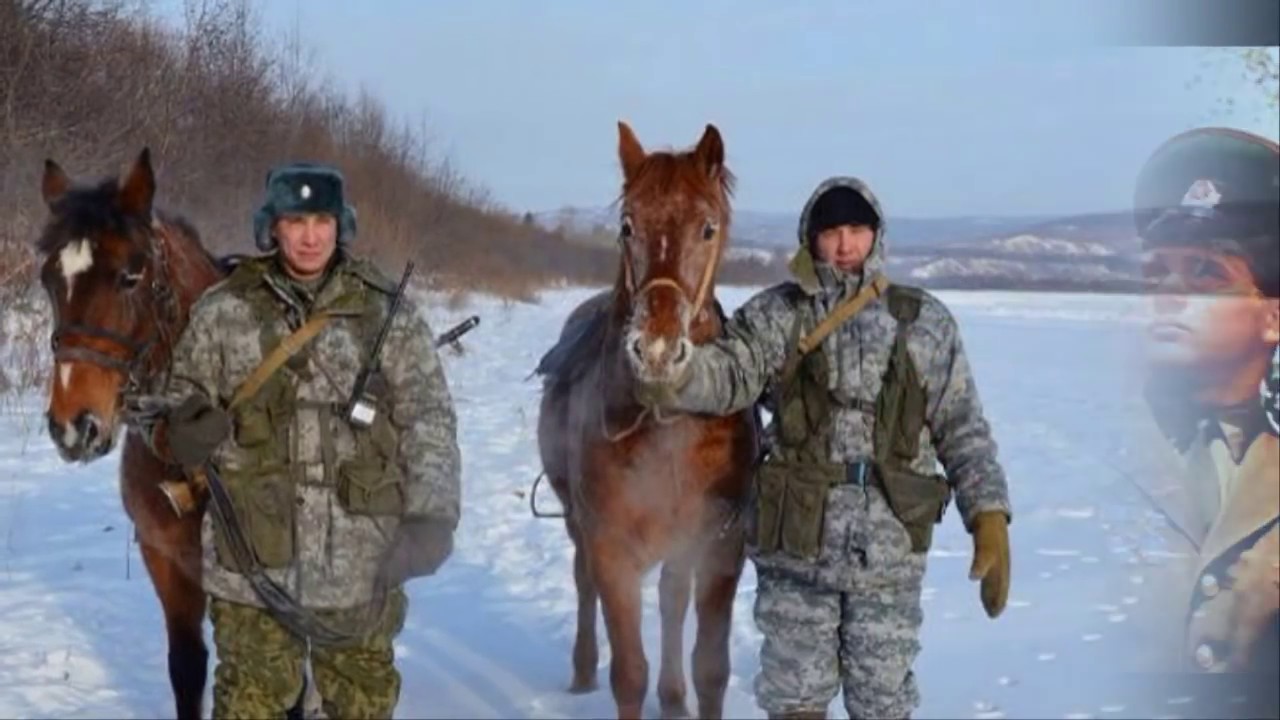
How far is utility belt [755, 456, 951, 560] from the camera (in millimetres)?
3689

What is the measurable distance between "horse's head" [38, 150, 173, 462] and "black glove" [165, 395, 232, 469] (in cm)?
30

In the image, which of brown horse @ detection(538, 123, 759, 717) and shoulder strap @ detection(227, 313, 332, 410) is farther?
brown horse @ detection(538, 123, 759, 717)

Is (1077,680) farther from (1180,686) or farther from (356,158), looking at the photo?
(356,158)

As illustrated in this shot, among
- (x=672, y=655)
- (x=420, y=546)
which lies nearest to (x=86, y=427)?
(x=420, y=546)

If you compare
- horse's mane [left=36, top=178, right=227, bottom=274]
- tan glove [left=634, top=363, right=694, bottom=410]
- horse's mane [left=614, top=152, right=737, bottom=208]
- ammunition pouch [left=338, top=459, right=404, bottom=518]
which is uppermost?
horse's mane [left=614, top=152, right=737, bottom=208]

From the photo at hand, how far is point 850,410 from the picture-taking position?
147 inches

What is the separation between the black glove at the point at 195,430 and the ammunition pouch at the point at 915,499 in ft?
5.95

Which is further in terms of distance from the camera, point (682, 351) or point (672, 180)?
point (672, 180)

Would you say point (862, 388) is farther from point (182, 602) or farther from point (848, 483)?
point (182, 602)

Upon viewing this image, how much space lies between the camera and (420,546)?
3.43 metres

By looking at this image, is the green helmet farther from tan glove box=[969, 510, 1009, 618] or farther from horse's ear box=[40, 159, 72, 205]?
horse's ear box=[40, 159, 72, 205]

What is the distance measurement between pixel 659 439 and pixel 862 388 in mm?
798

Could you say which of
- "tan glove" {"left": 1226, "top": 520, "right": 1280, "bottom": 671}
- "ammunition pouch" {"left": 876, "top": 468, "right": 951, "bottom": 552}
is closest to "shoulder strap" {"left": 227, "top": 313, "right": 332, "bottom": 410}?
"ammunition pouch" {"left": 876, "top": 468, "right": 951, "bottom": 552}

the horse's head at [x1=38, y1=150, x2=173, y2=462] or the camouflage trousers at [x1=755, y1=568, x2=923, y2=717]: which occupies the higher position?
the horse's head at [x1=38, y1=150, x2=173, y2=462]
